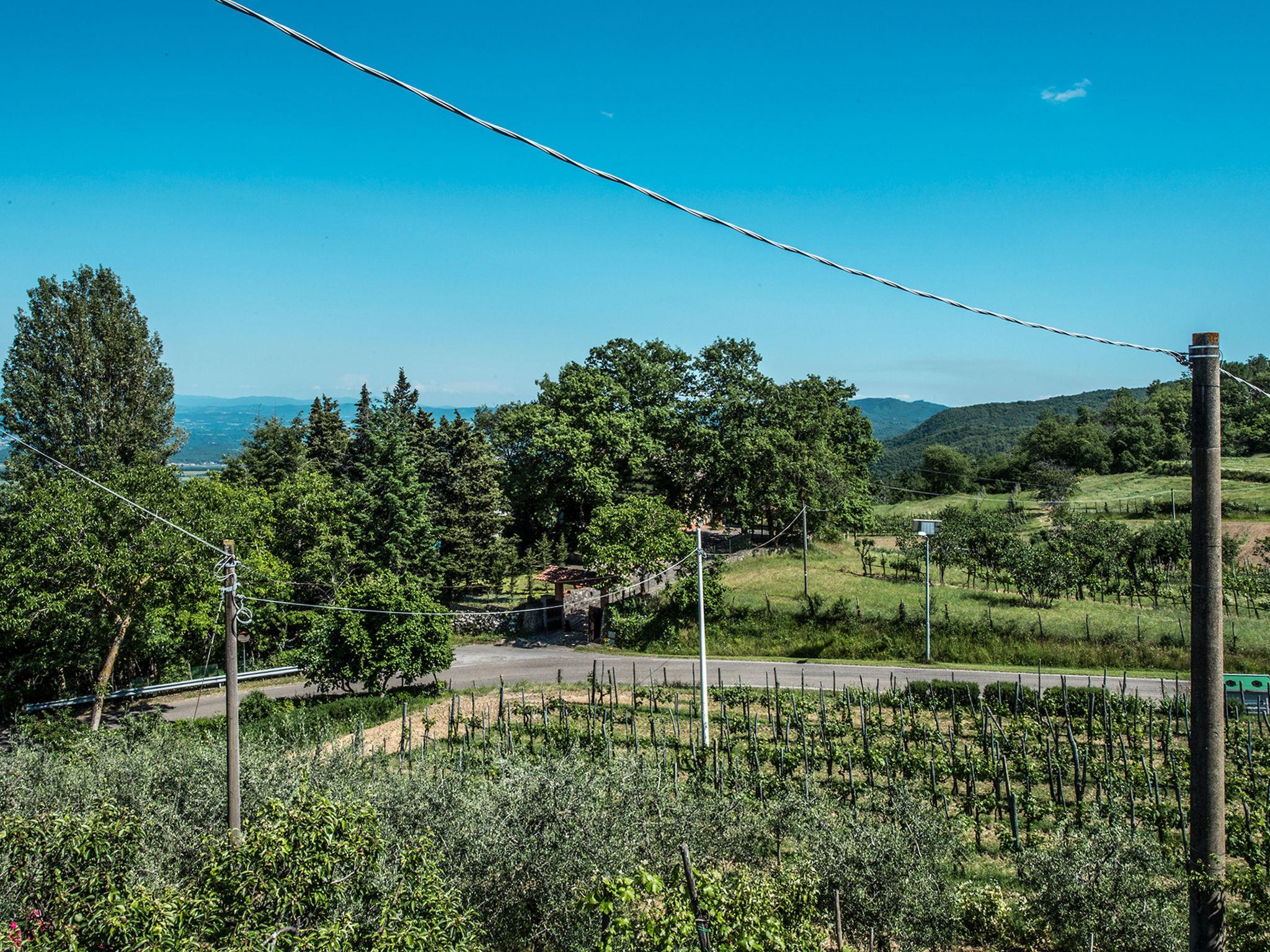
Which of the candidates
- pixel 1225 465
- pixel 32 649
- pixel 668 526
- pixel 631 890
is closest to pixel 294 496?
pixel 32 649

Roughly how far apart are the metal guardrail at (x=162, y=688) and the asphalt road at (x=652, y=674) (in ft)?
1.64

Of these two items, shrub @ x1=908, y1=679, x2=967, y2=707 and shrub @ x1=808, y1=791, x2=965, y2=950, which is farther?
shrub @ x1=908, y1=679, x2=967, y2=707

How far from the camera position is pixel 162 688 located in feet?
89.1

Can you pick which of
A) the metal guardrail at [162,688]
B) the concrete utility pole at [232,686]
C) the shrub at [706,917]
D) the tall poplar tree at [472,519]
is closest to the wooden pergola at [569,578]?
the tall poplar tree at [472,519]

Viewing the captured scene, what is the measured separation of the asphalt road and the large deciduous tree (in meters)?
9.36

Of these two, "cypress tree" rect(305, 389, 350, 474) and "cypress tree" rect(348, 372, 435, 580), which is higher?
"cypress tree" rect(305, 389, 350, 474)

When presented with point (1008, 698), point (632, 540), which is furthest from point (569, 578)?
point (1008, 698)

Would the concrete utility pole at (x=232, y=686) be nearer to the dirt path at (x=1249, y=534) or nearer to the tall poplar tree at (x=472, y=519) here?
the tall poplar tree at (x=472, y=519)

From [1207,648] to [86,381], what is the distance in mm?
34518

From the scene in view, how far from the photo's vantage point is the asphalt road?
→ 80.0ft

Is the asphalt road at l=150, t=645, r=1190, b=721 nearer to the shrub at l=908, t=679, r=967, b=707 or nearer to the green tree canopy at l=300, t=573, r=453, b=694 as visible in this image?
the shrub at l=908, t=679, r=967, b=707

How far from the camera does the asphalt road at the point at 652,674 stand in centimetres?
2439

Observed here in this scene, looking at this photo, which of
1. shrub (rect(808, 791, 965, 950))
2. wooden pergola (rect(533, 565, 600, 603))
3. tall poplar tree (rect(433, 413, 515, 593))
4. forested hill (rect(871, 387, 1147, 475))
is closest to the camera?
shrub (rect(808, 791, 965, 950))

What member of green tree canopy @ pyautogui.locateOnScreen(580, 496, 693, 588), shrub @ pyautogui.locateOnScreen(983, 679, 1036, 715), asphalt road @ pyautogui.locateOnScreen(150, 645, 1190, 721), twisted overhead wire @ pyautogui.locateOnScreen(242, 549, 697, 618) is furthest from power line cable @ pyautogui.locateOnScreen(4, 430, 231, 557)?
shrub @ pyautogui.locateOnScreen(983, 679, 1036, 715)
